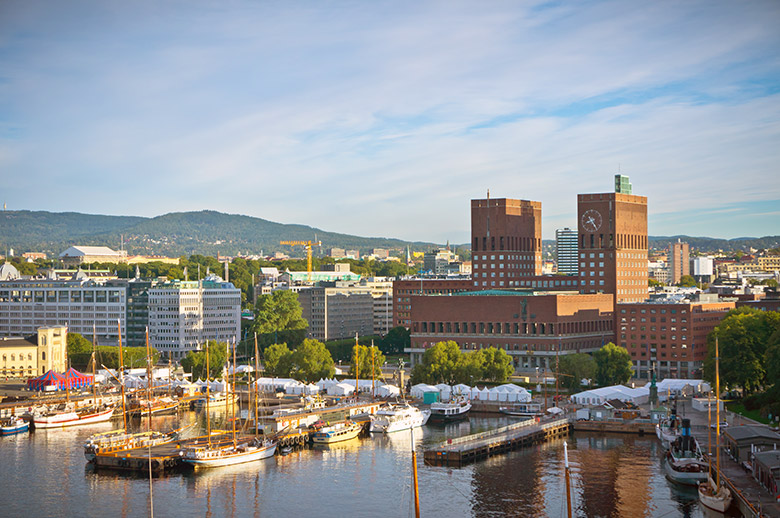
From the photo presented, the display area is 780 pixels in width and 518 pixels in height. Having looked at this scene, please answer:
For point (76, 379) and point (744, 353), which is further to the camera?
point (76, 379)

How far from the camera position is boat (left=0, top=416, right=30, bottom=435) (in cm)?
10281

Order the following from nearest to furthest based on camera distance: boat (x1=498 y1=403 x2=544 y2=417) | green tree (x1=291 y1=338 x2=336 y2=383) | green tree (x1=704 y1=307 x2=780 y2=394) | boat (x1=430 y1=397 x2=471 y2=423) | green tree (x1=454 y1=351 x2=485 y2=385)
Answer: green tree (x1=704 y1=307 x2=780 y2=394) → boat (x1=430 y1=397 x2=471 y2=423) → boat (x1=498 y1=403 x2=544 y2=417) → green tree (x1=454 y1=351 x2=485 y2=385) → green tree (x1=291 y1=338 x2=336 y2=383)

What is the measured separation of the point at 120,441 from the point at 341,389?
3797 centimetres

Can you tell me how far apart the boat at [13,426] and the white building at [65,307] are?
273ft

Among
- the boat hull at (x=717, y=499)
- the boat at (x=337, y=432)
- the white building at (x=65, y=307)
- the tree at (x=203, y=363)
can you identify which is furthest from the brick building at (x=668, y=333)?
the white building at (x=65, y=307)

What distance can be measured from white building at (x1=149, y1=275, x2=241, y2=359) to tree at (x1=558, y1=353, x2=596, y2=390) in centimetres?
6990

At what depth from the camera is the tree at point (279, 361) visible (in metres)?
138

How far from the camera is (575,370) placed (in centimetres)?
12719

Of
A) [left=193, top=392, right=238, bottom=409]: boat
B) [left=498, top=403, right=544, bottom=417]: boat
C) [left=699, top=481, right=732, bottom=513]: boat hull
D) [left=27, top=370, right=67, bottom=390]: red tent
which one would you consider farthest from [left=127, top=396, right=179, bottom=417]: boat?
[left=699, top=481, right=732, bottom=513]: boat hull

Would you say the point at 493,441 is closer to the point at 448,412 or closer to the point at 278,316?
the point at 448,412

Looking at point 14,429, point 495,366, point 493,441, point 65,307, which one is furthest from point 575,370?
point 65,307

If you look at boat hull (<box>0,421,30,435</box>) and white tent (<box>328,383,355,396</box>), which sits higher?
white tent (<box>328,383,355,396</box>)

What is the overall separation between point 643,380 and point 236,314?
83.3 m

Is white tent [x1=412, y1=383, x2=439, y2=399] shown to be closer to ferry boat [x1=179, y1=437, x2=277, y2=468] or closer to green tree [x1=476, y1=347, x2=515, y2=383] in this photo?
green tree [x1=476, y1=347, x2=515, y2=383]
